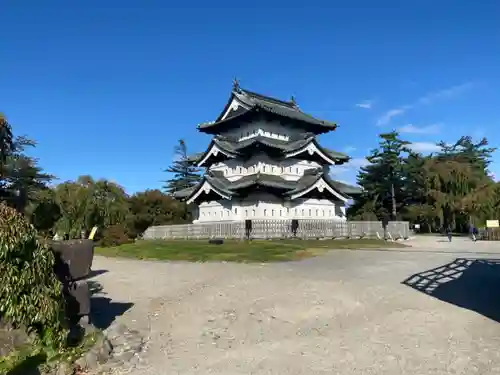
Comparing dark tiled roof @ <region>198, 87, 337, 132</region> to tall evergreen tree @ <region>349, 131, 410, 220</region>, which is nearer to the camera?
dark tiled roof @ <region>198, 87, 337, 132</region>

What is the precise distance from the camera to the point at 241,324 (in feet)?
27.5

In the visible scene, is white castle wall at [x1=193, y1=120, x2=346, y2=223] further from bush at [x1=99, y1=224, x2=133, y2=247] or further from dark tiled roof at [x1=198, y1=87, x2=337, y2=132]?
bush at [x1=99, y1=224, x2=133, y2=247]

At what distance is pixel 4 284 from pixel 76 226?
7.25m

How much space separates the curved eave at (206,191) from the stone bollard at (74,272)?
25.9 metres

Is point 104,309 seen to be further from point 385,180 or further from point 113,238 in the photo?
point 385,180

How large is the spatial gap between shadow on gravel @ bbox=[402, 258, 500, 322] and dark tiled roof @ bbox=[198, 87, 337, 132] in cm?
2286

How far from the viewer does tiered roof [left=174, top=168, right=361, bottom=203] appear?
32.2m

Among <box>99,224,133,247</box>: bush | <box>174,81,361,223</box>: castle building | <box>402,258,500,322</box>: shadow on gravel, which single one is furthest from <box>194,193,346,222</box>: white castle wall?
<box>402,258,500,322</box>: shadow on gravel

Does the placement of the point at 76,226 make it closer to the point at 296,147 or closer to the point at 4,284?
the point at 4,284

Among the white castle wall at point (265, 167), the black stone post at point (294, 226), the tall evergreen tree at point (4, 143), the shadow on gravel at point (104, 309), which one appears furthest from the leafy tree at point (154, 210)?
the tall evergreen tree at point (4, 143)

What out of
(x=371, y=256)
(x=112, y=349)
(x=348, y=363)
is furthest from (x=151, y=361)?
(x=371, y=256)

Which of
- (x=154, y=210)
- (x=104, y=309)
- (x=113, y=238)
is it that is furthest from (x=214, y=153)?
(x=104, y=309)

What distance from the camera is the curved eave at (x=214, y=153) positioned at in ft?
115

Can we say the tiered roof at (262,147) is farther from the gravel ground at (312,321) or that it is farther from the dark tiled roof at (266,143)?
the gravel ground at (312,321)
